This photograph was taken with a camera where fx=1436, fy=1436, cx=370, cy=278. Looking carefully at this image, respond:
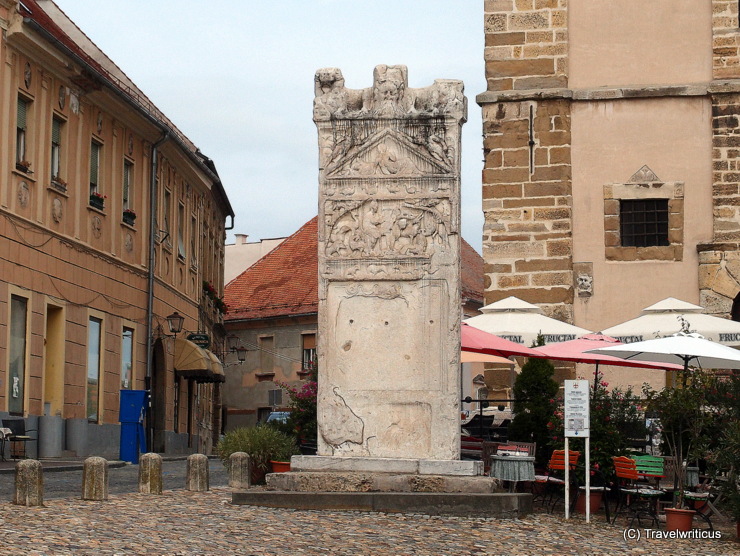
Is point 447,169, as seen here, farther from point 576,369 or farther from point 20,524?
point 576,369

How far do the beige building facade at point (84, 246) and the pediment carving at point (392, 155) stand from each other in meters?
10.9

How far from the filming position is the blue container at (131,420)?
25.8 meters

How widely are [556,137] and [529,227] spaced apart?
142cm

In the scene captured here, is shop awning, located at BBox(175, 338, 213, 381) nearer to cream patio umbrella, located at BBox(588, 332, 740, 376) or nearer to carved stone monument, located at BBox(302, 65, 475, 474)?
cream patio umbrella, located at BBox(588, 332, 740, 376)

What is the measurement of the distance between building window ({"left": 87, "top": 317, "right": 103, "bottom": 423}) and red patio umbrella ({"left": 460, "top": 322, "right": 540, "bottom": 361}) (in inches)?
471

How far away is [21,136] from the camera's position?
24016 millimetres

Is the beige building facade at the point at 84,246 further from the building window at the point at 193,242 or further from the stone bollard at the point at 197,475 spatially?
the stone bollard at the point at 197,475

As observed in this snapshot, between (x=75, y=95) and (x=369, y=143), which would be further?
(x=75, y=95)

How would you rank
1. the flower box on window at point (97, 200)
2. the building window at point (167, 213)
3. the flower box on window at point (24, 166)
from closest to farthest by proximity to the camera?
1. the flower box on window at point (24, 166)
2. the flower box on window at point (97, 200)
3. the building window at point (167, 213)

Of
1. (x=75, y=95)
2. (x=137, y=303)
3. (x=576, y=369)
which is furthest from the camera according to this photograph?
(x=137, y=303)

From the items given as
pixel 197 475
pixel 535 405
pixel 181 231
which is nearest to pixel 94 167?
pixel 181 231

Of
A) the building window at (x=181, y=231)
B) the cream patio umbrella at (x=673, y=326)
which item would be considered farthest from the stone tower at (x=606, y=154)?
the building window at (x=181, y=231)

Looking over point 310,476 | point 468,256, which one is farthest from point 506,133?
point 468,256

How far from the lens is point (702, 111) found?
21.5 metres
